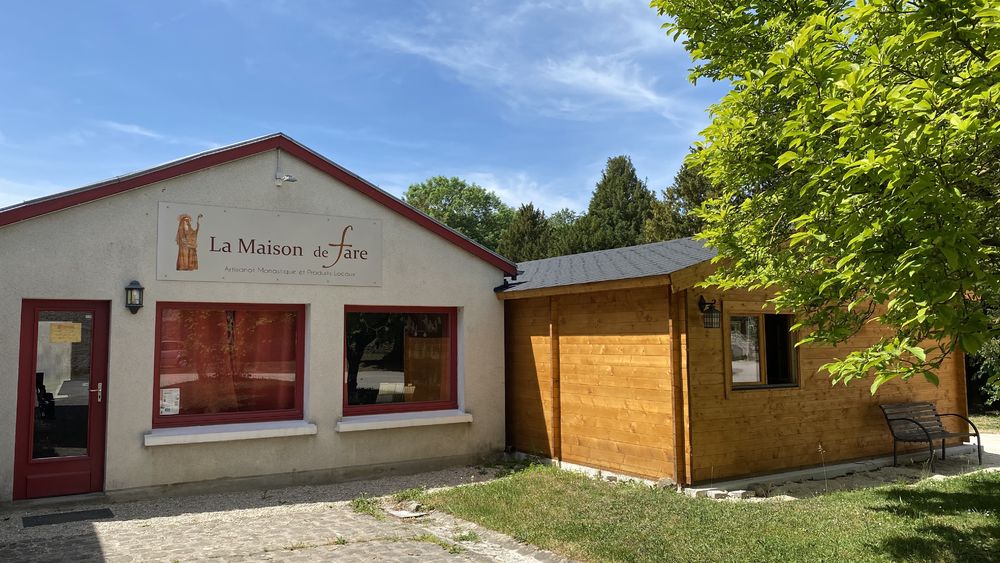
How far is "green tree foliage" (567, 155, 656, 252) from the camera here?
38844 mm

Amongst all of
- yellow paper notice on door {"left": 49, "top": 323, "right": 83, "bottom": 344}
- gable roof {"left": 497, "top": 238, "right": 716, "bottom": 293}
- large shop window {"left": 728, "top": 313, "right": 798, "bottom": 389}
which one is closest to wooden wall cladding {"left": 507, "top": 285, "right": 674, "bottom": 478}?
gable roof {"left": 497, "top": 238, "right": 716, "bottom": 293}

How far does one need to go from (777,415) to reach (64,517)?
9037 millimetres

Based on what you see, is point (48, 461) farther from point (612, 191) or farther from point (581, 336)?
point (612, 191)

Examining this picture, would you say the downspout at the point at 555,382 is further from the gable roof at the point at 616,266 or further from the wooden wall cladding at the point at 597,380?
the gable roof at the point at 616,266

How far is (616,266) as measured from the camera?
10055mm

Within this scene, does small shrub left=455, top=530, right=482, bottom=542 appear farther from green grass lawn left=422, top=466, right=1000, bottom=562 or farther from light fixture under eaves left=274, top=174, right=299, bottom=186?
light fixture under eaves left=274, top=174, right=299, bottom=186

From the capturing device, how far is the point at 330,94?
46.1 ft

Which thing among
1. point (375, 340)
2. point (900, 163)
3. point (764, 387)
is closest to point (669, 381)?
point (764, 387)

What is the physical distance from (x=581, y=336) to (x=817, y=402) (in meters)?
3.64

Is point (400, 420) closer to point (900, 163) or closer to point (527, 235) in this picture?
point (900, 163)

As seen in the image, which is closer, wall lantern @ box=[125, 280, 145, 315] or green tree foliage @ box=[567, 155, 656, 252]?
wall lantern @ box=[125, 280, 145, 315]

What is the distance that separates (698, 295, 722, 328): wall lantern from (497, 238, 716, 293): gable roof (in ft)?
1.84

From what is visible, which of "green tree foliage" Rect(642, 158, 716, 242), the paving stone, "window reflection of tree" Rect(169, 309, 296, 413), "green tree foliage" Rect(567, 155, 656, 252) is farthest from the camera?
"green tree foliage" Rect(567, 155, 656, 252)

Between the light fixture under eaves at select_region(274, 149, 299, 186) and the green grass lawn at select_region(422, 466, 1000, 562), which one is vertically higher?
the light fixture under eaves at select_region(274, 149, 299, 186)
